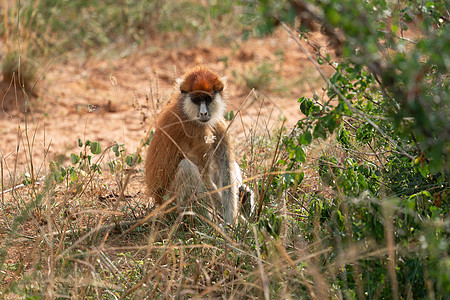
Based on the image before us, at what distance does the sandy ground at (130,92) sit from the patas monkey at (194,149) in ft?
2.16

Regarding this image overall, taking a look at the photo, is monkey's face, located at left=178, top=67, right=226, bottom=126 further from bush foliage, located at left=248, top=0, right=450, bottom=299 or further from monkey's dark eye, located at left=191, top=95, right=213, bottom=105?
bush foliage, located at left=248, top=0, right=450, bottom=299

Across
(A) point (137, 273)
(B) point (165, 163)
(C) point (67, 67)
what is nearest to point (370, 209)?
(A) point (137, 273)

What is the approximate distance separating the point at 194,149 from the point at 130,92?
337cm

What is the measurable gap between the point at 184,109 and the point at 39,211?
1.30 metres

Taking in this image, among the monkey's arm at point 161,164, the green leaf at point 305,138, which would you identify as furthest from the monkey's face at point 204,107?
the green leaf at point 305,138

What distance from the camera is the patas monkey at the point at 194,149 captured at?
4129mm

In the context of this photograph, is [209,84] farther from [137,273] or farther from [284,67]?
[284,67]

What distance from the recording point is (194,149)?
420cm

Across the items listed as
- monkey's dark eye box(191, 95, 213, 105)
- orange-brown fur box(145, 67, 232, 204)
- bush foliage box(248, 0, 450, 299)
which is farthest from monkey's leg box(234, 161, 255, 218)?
bush foliage box(248, 0, 450, 299)

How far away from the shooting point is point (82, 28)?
840 cm

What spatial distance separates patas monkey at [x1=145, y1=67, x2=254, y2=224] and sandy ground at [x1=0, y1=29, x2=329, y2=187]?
657 mm

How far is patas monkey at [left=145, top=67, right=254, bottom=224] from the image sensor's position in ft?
13.5

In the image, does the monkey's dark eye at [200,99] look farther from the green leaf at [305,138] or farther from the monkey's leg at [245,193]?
the green leaf at [305,138]

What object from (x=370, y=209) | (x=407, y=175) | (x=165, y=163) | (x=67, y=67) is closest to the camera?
(x=370, y=209)
